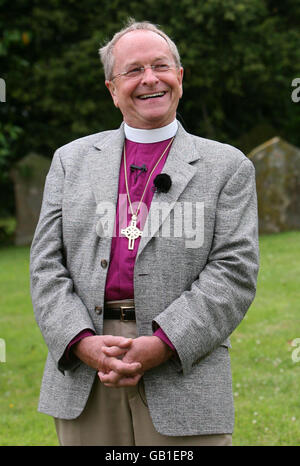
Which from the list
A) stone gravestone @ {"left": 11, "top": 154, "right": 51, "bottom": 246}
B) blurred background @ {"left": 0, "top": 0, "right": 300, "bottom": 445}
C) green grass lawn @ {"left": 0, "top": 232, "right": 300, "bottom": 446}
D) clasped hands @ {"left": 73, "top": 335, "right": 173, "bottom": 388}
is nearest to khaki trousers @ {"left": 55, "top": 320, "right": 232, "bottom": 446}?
clasped hands @ {"left": 73, "top": 335, "right": 173, "bottom": 388}

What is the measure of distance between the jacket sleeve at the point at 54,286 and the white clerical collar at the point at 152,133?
13.9 inches

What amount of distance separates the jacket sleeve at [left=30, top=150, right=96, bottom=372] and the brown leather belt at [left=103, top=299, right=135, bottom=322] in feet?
0.28

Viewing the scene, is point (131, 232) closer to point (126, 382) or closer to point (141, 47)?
point (126, 382)

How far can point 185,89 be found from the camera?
631 inches

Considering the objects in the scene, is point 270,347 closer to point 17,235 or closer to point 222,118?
point 17,235

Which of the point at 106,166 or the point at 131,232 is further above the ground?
the point at 106,166

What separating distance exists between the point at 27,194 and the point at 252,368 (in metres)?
8.85

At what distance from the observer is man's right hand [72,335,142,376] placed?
2549mm

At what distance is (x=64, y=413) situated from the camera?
9.02 feet

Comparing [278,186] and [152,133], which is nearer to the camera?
[152,133]

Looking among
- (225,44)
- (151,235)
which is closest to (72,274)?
(151,235)

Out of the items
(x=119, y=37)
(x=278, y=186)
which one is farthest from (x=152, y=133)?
(x=278, y=186)

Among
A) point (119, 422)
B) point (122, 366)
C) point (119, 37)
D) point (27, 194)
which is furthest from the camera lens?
point (27, 194)

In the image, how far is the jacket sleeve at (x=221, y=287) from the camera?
2598 mm
